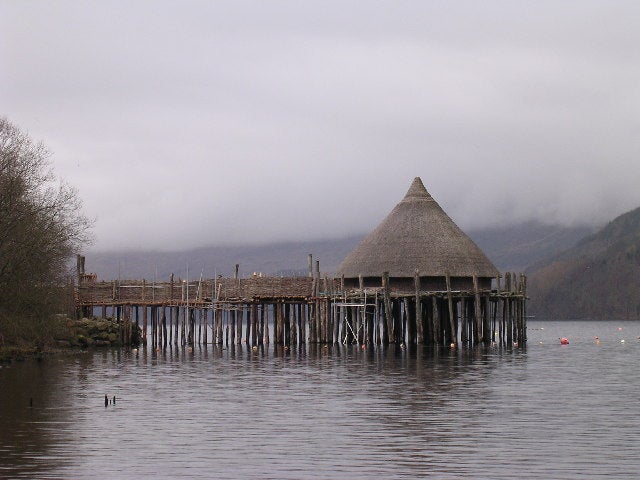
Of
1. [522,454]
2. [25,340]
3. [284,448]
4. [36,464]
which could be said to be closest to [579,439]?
[522,454]

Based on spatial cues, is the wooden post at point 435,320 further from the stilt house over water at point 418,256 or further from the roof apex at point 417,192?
the roof apex at point 417,192

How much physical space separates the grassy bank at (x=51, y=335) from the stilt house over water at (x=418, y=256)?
1529 centimetres

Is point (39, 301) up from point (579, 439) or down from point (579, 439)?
up

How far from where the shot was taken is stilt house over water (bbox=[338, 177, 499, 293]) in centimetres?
6769

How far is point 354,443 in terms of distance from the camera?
2475cm

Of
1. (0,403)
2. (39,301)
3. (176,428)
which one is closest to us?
(176,428)

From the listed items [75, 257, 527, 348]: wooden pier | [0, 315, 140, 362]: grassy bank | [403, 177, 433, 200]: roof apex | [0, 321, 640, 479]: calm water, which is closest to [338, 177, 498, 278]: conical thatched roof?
[403, 177, 433, 200]: roof apex

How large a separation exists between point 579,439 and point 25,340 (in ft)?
118

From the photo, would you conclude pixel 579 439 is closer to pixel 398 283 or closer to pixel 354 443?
pixel 354 443

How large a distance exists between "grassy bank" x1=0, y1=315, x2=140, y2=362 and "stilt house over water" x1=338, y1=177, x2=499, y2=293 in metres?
15.3

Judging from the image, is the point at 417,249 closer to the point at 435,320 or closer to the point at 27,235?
the point at 435,320

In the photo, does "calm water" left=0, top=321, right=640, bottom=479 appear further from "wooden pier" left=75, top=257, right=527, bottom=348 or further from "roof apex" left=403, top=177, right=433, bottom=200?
"roof apex" left=403, top=177, right=433, bottom=200

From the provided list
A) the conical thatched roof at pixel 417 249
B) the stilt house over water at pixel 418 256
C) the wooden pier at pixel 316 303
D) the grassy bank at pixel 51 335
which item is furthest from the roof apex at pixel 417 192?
the grassy bank at pixel 51 335

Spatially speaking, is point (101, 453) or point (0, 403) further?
point (0, 403)
